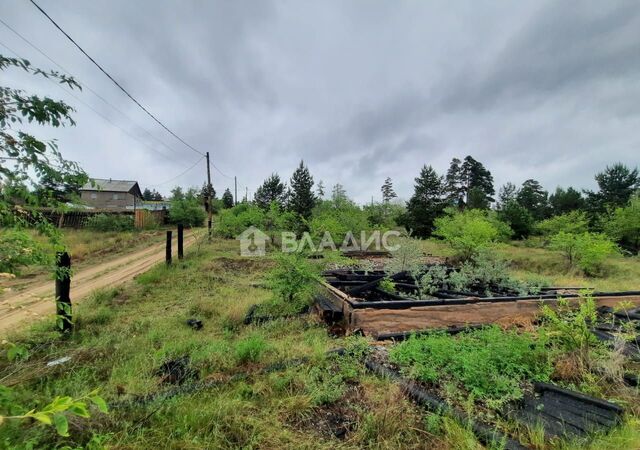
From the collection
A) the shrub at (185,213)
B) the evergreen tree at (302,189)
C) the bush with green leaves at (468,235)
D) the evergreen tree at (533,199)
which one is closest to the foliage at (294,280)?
the bush with green leaves at (468,235)

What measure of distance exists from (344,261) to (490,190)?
136 ft

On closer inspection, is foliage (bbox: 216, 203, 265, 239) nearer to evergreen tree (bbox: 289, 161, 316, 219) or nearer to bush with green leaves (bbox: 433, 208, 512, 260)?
bush with green leaves (bbox: 433, 208, 512, 260)

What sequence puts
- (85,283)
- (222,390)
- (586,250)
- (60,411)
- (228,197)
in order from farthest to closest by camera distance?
(228,197) → (586,250) → (85,283) → (222,390) → (60,411)

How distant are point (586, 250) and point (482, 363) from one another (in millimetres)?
11252

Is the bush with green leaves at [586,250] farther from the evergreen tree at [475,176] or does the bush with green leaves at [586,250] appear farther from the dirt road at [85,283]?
the evergreen tree at [475,176]

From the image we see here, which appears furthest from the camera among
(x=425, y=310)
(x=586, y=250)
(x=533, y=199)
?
(x=533, y=199)

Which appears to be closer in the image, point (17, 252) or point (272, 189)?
point (17, 252)

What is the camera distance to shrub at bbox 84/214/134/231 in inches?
730

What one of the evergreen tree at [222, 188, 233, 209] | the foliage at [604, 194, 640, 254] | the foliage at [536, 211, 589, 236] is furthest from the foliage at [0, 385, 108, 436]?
the evergreen tree at [222, 188, 233, 209]

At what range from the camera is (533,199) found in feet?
115

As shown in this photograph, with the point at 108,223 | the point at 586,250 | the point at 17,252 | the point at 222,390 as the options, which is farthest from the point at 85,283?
the point at 586,250

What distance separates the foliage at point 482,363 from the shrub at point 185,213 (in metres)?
27.8

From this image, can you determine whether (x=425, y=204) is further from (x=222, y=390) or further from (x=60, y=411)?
(x=60, y=411)

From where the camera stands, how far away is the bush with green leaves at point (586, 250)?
34.0ft
